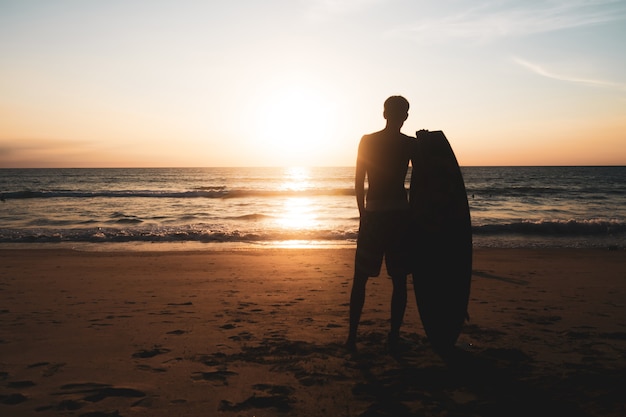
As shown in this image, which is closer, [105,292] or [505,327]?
[505,327]

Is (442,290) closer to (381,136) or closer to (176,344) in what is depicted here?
(381,136)

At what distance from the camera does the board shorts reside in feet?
12.4

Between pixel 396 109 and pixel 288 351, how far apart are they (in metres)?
2.12

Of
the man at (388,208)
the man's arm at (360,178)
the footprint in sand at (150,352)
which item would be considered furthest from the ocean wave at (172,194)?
the man at (388,208)

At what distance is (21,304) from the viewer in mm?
5645

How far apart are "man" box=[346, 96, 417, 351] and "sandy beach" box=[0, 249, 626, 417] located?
0.56m

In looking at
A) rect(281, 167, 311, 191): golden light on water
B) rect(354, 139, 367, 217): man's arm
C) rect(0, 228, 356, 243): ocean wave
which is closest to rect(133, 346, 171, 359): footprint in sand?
rect(354, 139, 367, 217): man's arm

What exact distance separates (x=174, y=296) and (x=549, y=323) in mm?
4313

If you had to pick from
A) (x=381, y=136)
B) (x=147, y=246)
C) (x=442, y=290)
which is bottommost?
(x=147, y=246)

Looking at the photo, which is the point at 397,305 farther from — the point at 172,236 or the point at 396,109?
the point at 172,236

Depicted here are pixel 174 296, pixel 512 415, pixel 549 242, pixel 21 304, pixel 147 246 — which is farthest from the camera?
pixel 549 242

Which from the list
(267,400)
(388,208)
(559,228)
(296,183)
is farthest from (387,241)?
(296,183)

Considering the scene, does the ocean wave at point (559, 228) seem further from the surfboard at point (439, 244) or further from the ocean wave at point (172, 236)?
the surfboard at point (439, 244)

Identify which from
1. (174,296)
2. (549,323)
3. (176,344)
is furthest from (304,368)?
(174,296)
